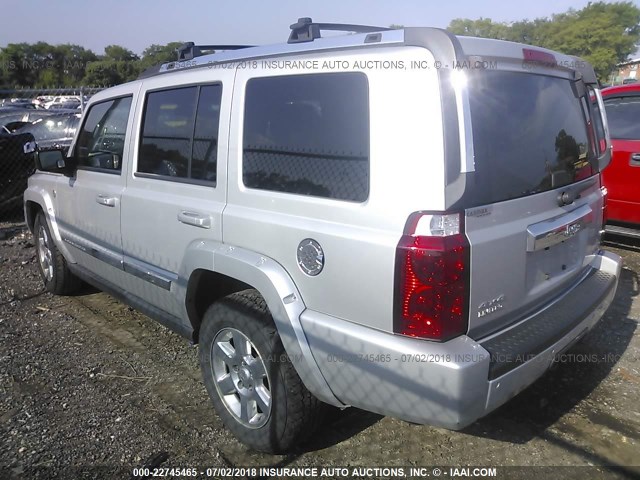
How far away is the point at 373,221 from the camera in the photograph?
83.7 inches

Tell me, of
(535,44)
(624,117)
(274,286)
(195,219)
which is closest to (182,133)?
(195,219)

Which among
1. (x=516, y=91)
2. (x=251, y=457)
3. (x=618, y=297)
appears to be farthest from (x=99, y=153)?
(x=618, y=297)

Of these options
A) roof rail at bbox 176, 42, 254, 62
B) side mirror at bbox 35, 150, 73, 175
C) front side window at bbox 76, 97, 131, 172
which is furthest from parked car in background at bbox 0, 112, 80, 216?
roof rail at bbox 176, 42, 254, 62

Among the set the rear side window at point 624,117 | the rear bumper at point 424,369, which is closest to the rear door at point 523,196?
the rear bumper at point 424,369

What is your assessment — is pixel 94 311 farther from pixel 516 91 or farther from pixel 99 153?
pixel 516 91

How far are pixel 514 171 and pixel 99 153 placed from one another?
3.01 meters

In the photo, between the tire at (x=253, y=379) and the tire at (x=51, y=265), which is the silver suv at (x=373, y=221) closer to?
the tire at (x=253, y=379)

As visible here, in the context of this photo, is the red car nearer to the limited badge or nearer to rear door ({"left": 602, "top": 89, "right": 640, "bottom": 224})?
rear door ({"left": 602, "top": 89, "right": 640, "bottom": 224})

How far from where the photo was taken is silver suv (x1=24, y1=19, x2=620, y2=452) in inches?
80.7

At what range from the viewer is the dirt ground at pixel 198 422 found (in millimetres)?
2719

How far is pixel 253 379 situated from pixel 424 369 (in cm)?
102

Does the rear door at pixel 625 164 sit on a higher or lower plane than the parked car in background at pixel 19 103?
lower

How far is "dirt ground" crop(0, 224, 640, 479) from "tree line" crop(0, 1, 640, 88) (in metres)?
47.5

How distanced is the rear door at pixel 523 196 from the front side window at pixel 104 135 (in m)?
2.51
